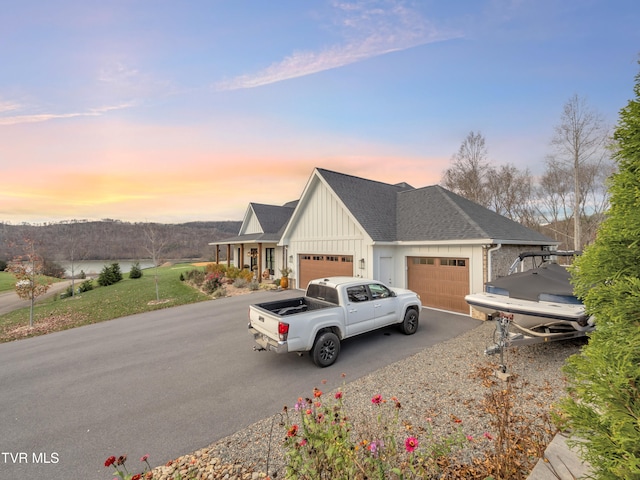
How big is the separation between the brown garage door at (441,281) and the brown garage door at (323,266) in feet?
10.8

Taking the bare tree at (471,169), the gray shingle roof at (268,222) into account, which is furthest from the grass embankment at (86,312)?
the bare tree at (471,169)

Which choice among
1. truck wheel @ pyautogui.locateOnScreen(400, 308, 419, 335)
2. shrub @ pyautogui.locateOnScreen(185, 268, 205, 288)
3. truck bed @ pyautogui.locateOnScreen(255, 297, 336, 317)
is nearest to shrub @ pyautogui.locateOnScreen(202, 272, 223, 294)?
shrub @ pyautogui.locateOnScreen(185, 268, 205, 288)

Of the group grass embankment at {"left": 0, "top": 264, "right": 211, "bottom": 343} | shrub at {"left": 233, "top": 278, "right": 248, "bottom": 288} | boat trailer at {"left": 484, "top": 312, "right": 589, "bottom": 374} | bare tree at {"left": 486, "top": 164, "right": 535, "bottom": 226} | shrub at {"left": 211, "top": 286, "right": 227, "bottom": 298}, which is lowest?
grass embankment at {"left": 0, "top": 264, "right": 211, "bottom": 343}

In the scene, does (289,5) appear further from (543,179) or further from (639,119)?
(543,179)

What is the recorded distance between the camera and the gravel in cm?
346

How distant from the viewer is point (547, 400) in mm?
4617

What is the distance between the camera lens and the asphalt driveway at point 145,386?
12.8 feet

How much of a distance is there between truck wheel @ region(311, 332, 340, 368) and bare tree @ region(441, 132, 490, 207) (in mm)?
28779

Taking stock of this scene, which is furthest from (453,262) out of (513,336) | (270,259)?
(270,259)

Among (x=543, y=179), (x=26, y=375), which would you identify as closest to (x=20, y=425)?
(x=26, y=375)

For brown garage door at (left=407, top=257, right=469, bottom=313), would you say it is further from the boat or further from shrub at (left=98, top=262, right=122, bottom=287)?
shrub at (left=98, top=262, right=122, bottom=287)

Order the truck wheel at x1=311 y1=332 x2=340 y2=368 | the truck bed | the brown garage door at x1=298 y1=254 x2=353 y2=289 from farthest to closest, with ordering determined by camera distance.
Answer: the brown garage door at x1=298 y1=254 x2=353 y2=289 → the truck bed → the truck wheel at x1=311 y1=332 x2=340 y2=368

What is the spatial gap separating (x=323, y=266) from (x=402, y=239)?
507 cm

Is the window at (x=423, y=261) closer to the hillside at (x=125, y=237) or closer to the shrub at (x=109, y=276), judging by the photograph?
the shrub at (x=109, y=276)
